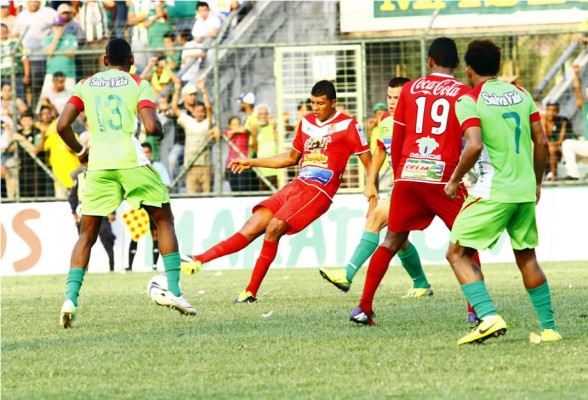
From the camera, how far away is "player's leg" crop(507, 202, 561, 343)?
821 centimetres

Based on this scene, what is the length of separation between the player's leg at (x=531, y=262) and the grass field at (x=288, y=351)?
0.19 metres

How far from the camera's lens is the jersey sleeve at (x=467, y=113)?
8.02m

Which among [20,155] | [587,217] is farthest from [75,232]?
[587,217]

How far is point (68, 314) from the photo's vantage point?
980 cm

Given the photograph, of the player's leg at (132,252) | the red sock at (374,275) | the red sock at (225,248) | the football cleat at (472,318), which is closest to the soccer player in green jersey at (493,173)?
the football cleat at (472,318)

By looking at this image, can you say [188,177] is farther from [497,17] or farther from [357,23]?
[497,17]

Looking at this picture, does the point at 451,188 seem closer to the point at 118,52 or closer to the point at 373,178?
the point at 373,178

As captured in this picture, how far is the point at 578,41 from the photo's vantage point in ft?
66.9

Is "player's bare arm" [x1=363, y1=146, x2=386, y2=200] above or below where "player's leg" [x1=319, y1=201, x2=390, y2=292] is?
above

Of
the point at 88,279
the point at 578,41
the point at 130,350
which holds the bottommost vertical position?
the point at 88,279

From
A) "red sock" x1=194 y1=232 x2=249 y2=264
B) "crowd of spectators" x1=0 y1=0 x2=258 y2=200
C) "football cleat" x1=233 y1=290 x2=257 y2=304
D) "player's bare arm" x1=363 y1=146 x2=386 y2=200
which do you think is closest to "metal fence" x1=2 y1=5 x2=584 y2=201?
"crowd of spectators" x1=0 y1=0 x2=258 y2=200

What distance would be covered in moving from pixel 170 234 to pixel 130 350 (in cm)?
227

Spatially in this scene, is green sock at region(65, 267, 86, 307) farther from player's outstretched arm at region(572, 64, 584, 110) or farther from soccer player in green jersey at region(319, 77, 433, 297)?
player's outstretched arm at region(572, 64, 584, 110)

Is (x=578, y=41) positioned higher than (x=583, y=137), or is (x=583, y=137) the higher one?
(x=578, y=41)
